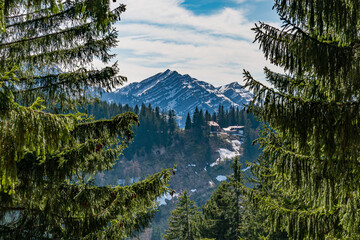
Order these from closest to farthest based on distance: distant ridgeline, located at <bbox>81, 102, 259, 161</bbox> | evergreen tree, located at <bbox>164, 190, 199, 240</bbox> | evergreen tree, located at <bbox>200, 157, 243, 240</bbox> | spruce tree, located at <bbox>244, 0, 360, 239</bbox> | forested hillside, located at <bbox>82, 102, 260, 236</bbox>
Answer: spruce tree, located at <bbox>244, 0, 360, 239</bbox> → evergreen tree, located at <bbox>200, 157, 243, 240</bbox> → evergreen tree, located at <bbox>164, 190, 199, 240</bbox> → forested hillside, located at <bbox>82, 102, 260, 236</bbox> → distant ridgeline, located at <bbox>81, 102, 259, 161</bbox>

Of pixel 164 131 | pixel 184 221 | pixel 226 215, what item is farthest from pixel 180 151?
pixel 226 215

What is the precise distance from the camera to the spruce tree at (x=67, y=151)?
4.89 m

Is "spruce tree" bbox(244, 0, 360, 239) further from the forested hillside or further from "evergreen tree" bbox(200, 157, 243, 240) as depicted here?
the forested hillside

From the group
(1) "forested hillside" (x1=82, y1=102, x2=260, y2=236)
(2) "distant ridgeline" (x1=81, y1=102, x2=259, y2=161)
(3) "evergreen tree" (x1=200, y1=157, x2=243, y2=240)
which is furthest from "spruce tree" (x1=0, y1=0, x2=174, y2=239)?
(2) "distant ridgeline" (x1=81, y1=102, x2=259, y2=161)

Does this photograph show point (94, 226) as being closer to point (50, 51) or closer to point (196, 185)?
point (50, 51)

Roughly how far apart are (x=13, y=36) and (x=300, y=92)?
595 cm

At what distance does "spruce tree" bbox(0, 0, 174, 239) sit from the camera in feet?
16.0

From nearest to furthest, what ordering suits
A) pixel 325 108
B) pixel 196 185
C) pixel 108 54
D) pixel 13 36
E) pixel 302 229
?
1. pixel 325 108
2. pixel 302 229
3. pixel 13 36
4. pixel 108 54
5. pixel 196 185

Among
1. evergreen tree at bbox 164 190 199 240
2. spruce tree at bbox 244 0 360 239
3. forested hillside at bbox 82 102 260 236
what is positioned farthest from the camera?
forested hillside at bbox 82 102 260 236

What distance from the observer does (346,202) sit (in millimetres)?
4891

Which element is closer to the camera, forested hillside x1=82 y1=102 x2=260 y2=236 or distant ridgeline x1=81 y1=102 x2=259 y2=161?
forested hillside x1=82 y1=102 x2=260 y2=236

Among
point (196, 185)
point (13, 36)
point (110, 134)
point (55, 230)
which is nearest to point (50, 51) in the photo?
point (13, 36)

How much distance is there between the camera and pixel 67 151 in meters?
→ 4.98

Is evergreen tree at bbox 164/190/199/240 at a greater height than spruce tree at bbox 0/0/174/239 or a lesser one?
lesser
